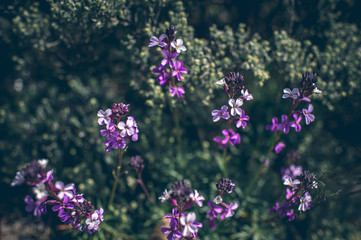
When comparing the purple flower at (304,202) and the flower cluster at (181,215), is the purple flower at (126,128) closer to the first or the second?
the flower cluster at (181,215)

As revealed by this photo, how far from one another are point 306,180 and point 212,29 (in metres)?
2.49

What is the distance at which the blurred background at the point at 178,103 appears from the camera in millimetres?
3887

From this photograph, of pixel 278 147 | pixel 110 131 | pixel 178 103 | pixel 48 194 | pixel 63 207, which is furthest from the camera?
pixel 178 103

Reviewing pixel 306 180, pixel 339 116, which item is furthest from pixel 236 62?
pixel 339 116

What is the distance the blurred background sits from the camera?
3.89 metres

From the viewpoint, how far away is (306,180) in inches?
114

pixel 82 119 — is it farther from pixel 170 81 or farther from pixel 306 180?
pixel 306 180

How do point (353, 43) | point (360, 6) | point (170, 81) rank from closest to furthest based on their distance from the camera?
point (170, 81) → point (353, 43) → point (360, 6)

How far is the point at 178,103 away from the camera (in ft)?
12.6

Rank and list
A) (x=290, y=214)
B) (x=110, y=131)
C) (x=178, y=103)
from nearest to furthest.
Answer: (x=110, y=131) → (x=290, y=214) → (x=178, y=103)

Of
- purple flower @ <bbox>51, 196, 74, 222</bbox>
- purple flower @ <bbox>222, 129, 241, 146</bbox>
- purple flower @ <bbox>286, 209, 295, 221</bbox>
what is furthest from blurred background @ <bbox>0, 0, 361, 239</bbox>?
purple flower @ <bbox>51, 196, 74, 222</bbox>

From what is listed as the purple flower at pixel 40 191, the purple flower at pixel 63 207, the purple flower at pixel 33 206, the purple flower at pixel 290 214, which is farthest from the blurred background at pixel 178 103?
the purple flower at pixel 40 191

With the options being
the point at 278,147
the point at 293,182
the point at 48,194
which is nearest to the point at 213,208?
the point at 293,182

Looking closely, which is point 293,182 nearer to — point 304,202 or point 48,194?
point 304,202
